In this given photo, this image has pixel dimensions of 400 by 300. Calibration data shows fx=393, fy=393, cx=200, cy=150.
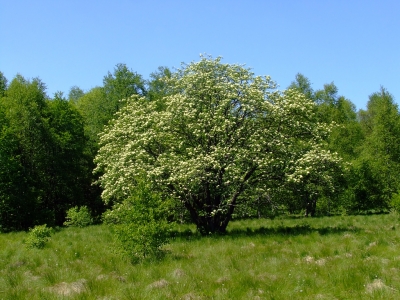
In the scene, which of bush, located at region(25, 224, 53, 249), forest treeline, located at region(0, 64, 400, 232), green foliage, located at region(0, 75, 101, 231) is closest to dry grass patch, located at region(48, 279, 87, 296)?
bush, located at region(25, 224, 53, 249)

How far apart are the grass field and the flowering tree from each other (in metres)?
3.15

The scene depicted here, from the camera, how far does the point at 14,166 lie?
107ft

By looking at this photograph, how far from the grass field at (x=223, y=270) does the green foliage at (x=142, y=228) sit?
60 cm

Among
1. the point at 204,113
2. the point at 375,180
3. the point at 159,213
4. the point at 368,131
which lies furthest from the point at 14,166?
the point at 368,131

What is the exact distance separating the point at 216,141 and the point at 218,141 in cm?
13

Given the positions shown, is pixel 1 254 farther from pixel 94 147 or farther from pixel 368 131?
pixel 368 131

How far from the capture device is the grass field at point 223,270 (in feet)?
32.4

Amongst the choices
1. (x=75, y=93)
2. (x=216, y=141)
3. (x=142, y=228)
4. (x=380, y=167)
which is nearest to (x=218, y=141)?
(x=216, y=141)

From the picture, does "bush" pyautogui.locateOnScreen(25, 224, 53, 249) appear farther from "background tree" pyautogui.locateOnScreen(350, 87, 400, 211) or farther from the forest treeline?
"background tree" pyautogui.locateOnScreen(350, 87, 400, 211)

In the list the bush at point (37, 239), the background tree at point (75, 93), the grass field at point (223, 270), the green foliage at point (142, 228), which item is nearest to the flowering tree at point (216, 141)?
the grass field at point (223, 270)

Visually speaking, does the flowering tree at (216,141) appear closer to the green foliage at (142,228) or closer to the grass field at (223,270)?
the grass field at (223,270)

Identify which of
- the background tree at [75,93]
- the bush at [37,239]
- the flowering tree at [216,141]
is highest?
the background tree at [75,93]

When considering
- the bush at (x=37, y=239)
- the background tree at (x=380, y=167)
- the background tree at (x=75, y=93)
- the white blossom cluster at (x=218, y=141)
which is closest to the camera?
the bush at (x=37, y=239)

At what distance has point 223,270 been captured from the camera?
12.2m
